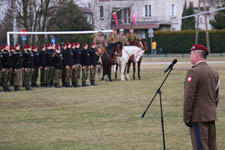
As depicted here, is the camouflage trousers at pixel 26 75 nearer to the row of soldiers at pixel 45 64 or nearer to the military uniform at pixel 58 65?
the row of soldiers at pixel 45 64

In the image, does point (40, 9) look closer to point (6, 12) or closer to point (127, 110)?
point (6, 12)

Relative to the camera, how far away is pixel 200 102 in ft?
24.8

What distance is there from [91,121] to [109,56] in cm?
1239

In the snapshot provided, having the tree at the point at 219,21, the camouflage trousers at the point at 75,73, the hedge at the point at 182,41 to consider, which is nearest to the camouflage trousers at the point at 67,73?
the camouflage trousers at the point at 75,73

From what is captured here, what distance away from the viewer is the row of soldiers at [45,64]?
20422mm

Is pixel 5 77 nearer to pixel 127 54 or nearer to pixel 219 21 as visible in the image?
pixel 127 54

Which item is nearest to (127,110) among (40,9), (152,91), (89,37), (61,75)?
(152,91)

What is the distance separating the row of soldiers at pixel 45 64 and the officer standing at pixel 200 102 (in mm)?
13515

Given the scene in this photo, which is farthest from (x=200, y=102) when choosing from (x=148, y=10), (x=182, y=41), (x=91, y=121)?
(x=148, y=10)

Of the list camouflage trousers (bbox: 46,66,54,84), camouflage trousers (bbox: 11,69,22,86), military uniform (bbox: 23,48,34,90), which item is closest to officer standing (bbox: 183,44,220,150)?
camouflage trousers (bbox: 11,69,22,86)

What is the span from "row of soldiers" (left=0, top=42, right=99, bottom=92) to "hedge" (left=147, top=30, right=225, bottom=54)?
39.1m

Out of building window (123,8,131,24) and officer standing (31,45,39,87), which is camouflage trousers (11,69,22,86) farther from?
building window (123,8,131,24)

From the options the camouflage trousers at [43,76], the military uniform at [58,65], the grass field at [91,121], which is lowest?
the grass field at [91,121]

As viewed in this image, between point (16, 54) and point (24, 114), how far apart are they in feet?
22.7
